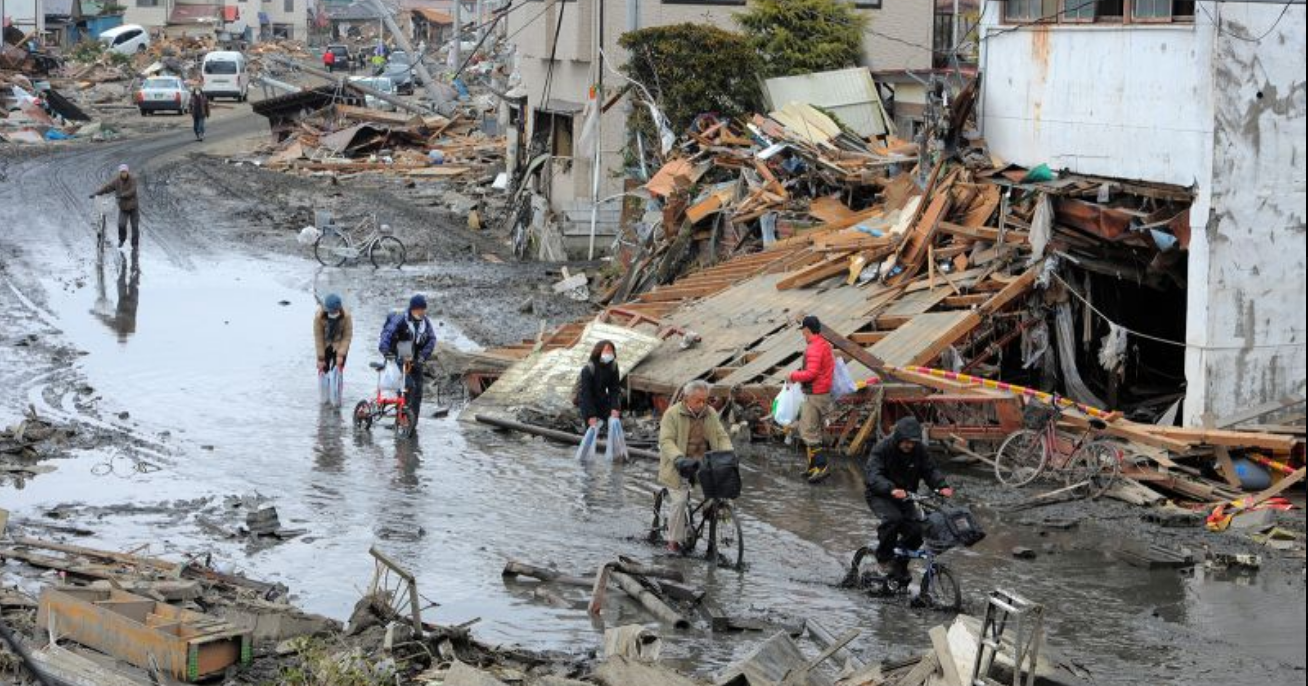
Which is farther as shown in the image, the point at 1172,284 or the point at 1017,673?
the point at 1172,284

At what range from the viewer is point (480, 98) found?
205 ft

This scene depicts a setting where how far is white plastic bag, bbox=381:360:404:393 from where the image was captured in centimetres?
1930

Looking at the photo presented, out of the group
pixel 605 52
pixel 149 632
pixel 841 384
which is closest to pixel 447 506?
pixel 841 384

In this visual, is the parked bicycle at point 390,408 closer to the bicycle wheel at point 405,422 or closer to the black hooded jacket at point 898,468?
the bicycle wheel at point 405,422

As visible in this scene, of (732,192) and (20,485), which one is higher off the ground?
(732,192)

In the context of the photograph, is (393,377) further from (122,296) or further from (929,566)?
(122,296)

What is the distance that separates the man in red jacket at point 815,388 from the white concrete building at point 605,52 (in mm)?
15170

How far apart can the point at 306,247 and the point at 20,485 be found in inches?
722

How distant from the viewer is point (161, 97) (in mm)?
61938

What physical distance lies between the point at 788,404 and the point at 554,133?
21.1m

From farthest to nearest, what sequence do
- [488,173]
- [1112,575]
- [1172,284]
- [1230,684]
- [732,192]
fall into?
[488,173] < [732,192] < [1172,284] < [1112,575] < [1230,684]

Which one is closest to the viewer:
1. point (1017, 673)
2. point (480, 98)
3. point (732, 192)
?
point (1017, 673)

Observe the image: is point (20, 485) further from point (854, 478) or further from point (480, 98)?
point (480, 98)

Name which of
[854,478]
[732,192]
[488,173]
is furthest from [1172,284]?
[488,173]
